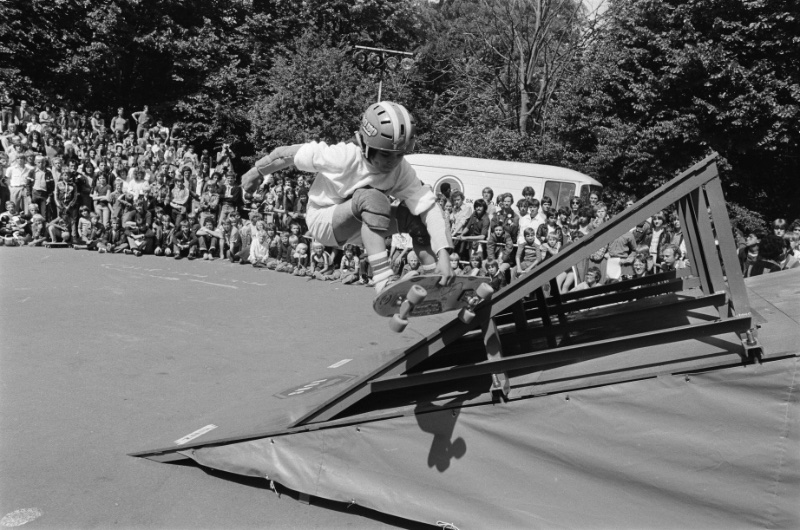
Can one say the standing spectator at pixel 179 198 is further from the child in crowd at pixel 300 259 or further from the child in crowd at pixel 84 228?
the child in crowd at pixel 300 259

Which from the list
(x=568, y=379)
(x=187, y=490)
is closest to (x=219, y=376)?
(x=187, y=490)

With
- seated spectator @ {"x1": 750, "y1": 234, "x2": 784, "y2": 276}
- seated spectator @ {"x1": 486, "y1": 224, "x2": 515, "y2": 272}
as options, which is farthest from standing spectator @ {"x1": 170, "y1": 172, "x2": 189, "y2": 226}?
seated spectator @ {"x1": 750, "y1": 234, "x2": 784, "y2": 276}

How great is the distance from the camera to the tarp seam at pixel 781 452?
11.6ft

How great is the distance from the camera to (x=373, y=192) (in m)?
4.60

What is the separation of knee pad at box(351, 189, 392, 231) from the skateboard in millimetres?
553

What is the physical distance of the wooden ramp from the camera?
13.0 ft

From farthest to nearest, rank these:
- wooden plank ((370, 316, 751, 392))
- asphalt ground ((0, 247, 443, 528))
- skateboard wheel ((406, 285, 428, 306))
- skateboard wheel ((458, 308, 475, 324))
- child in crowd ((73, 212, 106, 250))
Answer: child in crowd ((73, 212, 106, 250)) < asphalt ground ((0, 247, 443, 528)) < skateboard wheel ((458, 308, 475, 324)) < skateboard wheel ((406, 285, 428, 306)) < wooden plank ((370, 316, 751, 392))

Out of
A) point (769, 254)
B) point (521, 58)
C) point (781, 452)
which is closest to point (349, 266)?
point (769, 254)

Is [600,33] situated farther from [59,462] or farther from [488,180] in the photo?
[59,462]

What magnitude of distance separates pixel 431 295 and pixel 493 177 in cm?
1168

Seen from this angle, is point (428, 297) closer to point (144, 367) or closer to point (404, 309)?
point (404, 309)

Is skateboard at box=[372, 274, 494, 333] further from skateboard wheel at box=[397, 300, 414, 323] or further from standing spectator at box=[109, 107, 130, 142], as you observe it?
standing spectator at box=[109, 107, 130, 142]

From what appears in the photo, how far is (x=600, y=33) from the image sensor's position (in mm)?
22500

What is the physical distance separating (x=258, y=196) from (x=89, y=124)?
36.8 ft
